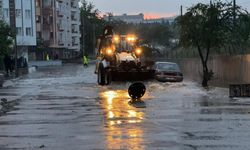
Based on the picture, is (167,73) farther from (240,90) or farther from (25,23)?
(25,23)

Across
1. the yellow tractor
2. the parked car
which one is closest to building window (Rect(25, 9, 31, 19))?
the parked car

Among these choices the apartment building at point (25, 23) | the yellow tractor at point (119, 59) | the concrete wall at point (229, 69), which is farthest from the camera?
the apartment building at point (25, 23)

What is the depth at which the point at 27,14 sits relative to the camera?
4094 inches

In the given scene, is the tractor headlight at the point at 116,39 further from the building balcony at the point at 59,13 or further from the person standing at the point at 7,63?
the building balcony at the point at 59,13

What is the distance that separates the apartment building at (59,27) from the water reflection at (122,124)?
95807mm

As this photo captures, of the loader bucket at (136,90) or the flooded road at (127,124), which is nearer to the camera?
the flooded road at (127,124)

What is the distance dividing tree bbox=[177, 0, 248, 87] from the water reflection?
13102 mm

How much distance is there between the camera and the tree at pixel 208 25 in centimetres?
3828

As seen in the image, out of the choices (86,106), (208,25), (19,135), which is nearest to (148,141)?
(19,135)

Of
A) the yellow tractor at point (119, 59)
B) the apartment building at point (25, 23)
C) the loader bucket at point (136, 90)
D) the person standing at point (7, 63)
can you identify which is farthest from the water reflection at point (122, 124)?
the apartment building at point (25, 23)

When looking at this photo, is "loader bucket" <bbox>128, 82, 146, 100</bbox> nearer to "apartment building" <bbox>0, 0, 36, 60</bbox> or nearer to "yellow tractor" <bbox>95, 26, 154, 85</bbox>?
"yellow tractor" <bbox>95, 26, 154, 85</bbox>

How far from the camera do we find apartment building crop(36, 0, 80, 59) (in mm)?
121938

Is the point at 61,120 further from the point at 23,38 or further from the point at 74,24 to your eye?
the point at 74,24

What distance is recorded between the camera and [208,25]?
125 feet
